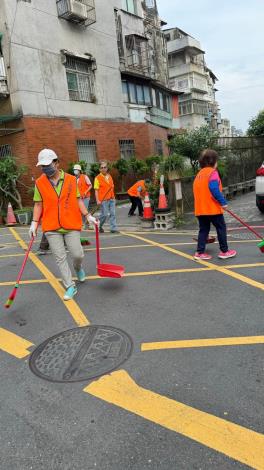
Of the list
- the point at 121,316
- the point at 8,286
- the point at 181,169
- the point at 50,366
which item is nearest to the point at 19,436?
the point at 50,366

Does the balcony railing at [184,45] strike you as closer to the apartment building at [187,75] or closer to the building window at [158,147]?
the apartment building at [187,75]

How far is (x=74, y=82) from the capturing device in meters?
17.3

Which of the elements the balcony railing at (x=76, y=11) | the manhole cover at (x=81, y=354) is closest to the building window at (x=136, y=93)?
the balcony railing at (x=76, y=11)

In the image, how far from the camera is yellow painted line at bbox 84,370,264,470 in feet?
7.04

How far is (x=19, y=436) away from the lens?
2.40 metres

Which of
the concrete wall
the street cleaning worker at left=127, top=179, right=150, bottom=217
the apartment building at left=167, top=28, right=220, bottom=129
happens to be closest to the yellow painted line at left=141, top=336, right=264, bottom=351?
the street cleaning worker at left=127, top=179, right=150, bottom=217

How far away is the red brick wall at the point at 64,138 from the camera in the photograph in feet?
48.8

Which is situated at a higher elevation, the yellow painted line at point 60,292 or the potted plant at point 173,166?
the potted plant at point 173,166

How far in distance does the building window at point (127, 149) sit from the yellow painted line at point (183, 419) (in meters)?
17.7

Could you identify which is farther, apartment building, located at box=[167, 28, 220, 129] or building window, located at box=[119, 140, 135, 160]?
apartment building, located at box=[167, 28, 220, 129]

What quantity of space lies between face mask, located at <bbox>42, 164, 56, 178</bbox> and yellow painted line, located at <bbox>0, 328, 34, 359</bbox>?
6.19 feet

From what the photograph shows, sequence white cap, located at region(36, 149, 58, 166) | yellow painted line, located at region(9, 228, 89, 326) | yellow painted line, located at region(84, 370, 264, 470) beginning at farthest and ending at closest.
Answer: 1. white cap, located at region(36, 149, 58, 166)
2. yellow painted line, located at region(9, 228, 89, 326)
3. yellow painted line, located at region(84, 370, 264, 470)

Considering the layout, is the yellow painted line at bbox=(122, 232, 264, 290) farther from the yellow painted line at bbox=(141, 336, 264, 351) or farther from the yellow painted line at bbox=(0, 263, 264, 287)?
the yellow painted line at bbox=(141, 336, 264, 351)

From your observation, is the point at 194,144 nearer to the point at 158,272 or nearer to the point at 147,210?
the point at 147,210
